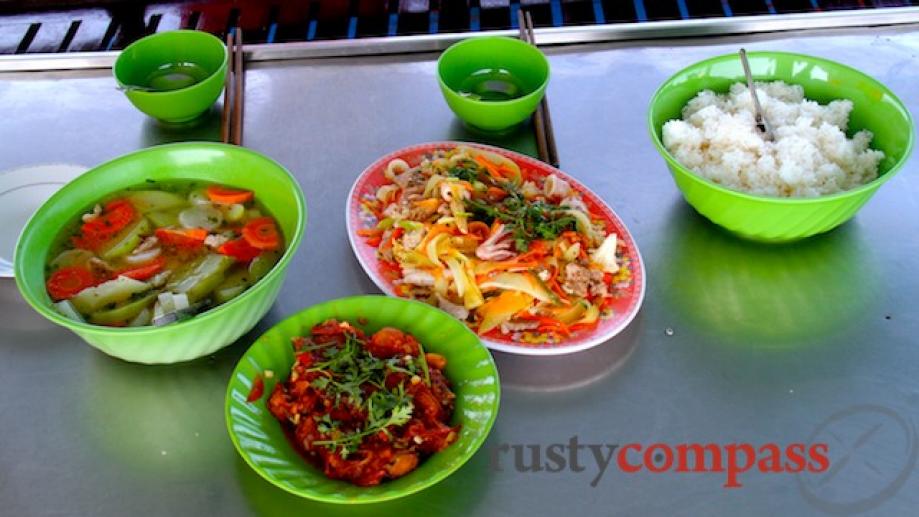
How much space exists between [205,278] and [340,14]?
1.87 meters

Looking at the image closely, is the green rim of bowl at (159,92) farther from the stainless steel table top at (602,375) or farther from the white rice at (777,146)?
the white rice at (777,146)

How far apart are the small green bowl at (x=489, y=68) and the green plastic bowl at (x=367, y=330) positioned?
0.68 metres


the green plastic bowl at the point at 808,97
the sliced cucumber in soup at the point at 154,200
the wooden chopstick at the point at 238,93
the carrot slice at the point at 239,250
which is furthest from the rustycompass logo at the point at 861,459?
the wooden chopstick at the point at 238,93

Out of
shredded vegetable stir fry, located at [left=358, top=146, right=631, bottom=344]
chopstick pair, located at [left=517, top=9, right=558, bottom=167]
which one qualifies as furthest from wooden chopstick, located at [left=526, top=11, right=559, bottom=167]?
shredded vegetable stir fry, located at [left=358, top=146, right=631, bottom=344]

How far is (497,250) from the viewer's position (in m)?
1.49

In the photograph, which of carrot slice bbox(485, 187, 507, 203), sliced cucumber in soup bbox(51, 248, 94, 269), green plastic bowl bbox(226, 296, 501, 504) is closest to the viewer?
green plastic bowl bbox(226, 296, 501, 504)

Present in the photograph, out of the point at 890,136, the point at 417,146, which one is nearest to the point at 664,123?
the point at 890,136

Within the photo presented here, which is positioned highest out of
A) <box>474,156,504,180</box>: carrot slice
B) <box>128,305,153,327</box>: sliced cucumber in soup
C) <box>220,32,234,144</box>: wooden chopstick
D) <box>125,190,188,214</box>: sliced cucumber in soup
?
<box>474,156,504,180</box>: carrot slice

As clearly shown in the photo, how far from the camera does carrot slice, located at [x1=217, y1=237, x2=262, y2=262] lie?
1.43 m

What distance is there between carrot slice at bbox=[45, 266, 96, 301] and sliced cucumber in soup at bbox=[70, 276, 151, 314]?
2 cm

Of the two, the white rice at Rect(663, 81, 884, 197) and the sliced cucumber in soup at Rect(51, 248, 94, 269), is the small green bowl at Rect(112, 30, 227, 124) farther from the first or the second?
the white rice at Rect(663, 81, 884, 197)

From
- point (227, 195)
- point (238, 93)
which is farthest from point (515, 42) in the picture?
point (227, 195)

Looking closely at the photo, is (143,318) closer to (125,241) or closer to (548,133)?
(125,241)

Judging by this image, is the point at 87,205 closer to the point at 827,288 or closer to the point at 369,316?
the point at 369,316
